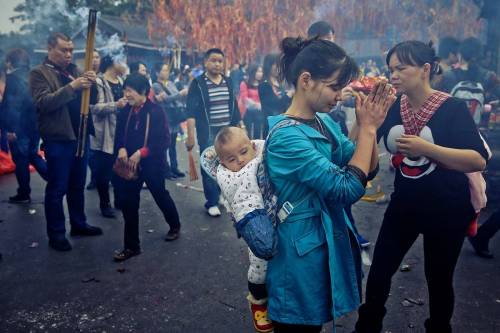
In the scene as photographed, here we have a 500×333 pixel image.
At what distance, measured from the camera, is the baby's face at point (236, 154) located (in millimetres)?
2072

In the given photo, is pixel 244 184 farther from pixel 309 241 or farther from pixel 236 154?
pixel 309 241

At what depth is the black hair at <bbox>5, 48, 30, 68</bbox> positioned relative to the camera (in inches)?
262

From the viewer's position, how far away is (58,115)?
15.1 feet

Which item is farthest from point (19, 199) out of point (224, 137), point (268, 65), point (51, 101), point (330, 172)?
point (330, 172)

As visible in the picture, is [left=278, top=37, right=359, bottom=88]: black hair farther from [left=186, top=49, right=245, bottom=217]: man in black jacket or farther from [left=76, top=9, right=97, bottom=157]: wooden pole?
[left=186, top=49, right=245, bottom=217]: man in black jacket

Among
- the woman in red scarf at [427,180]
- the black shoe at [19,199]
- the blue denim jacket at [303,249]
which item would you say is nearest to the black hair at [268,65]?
the woman in red scarf at [427,180]

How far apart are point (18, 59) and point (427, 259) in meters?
6.66

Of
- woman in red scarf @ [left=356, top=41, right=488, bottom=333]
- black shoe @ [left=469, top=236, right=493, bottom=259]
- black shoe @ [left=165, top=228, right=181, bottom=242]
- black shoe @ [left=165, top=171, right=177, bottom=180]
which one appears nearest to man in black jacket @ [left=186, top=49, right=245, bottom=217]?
black shoe @ [left=165, top=228, right=181, bottom=242]

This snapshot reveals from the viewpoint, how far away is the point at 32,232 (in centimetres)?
530

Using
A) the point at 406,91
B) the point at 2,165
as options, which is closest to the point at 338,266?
the point at 406,91

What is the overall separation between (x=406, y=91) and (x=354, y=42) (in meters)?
30.9

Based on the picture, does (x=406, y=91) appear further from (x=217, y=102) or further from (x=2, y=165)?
(x=2, y=165)

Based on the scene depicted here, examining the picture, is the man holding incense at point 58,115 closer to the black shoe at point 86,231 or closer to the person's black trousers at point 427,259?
the black shoe at point 86,231

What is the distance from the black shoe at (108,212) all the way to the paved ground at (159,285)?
0.26 m
